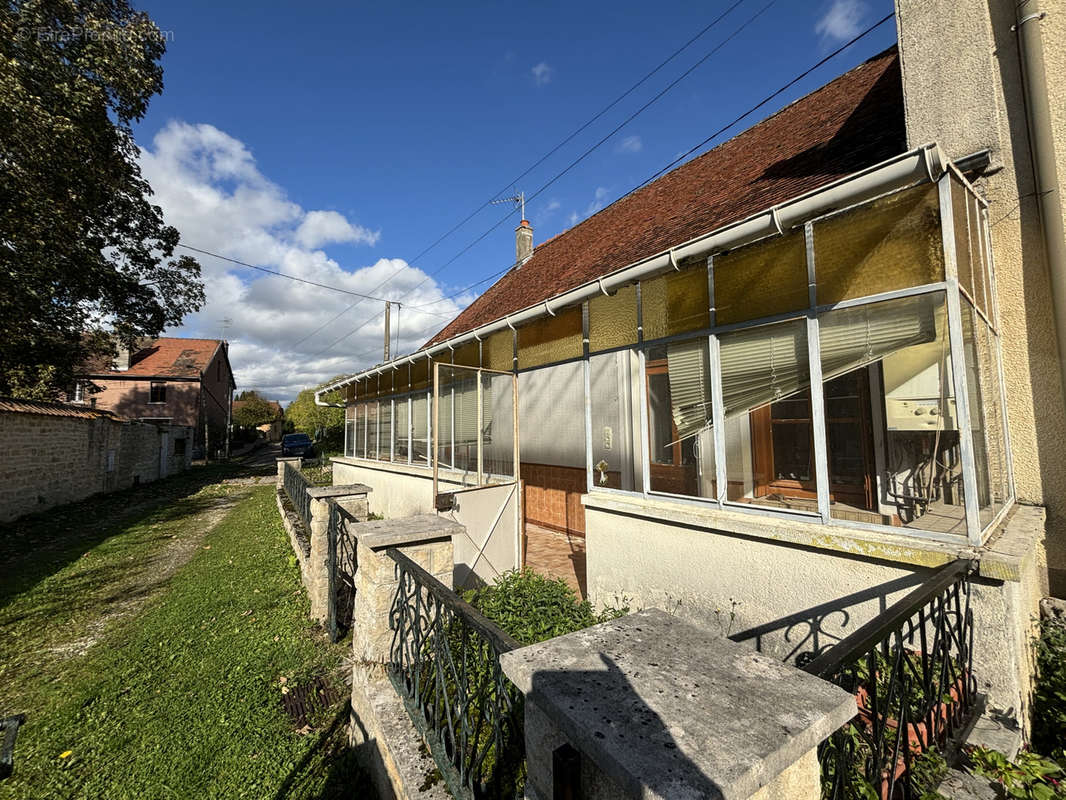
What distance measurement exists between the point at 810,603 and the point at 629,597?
1.59 meters

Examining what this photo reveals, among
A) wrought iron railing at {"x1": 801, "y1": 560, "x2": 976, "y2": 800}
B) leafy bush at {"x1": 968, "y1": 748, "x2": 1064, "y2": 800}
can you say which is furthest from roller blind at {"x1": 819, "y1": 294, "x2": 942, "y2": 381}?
leafy bush at {"x1": 968, "y1": 748, "x2": 1064, "y2": 800}

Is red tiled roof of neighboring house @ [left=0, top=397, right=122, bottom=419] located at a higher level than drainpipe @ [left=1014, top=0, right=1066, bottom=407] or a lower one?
lower

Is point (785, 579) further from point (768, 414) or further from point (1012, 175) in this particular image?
point (1012, 175)

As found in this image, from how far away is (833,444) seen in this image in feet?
9.83

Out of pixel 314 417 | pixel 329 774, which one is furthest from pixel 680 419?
pixel 314 417

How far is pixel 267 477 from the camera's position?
1842 centimetres

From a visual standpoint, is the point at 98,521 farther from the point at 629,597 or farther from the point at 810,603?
the point at 810,603

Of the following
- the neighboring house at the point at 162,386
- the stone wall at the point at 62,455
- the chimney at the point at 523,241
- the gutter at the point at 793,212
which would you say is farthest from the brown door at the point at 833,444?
the neighboring house at the point at 162,386

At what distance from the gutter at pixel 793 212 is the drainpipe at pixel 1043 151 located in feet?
4.81

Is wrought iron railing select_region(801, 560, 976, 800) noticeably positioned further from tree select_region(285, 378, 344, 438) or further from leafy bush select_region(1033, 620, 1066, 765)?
tree select_region(285, 378, 344, 438)

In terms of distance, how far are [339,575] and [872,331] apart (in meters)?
4.85

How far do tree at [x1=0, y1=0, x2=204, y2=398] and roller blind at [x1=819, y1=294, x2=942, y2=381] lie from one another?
14850 mm

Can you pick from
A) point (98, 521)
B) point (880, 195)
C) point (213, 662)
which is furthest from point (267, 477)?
point (880, 195)

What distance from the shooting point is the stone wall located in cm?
969
